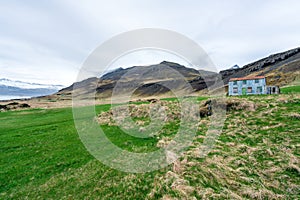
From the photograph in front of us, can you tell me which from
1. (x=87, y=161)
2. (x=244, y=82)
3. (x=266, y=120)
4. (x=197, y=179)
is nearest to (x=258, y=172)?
(x=197, y=179)

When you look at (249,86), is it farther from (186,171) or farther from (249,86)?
(186,171)

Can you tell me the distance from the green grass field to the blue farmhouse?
3098 cm

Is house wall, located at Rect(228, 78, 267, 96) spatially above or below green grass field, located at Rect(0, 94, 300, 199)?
above

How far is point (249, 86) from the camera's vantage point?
49906 mm

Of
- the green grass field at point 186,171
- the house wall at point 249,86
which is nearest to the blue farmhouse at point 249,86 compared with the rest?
the house wall at point 249,86

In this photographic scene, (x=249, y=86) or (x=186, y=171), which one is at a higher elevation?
(x=249, y=86)

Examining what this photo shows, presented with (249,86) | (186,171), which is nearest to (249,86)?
(249,86)

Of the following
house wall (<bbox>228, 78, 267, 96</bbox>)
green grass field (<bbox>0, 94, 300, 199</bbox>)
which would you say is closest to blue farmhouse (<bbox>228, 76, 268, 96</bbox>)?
house wall (<bbox>228, 78, 267, 96</bbox>)

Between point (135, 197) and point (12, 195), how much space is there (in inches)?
327

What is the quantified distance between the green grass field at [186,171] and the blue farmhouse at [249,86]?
30980 millimetres

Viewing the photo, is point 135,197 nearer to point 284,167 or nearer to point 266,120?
point 284,167

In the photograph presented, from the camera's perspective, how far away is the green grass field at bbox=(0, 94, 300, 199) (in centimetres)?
966

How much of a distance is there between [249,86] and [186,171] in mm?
47482

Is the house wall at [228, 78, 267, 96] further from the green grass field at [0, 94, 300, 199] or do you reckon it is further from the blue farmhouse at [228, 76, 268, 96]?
the green grass field at [0, 94, 300, 199]
